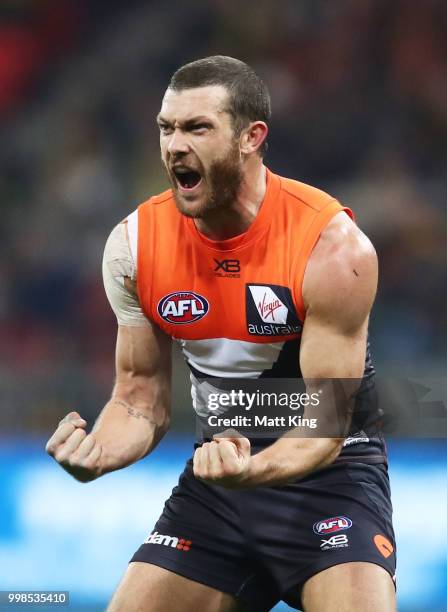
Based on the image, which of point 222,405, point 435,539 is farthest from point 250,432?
point 435,539

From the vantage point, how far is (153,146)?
934 cm

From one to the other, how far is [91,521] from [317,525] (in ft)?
7.64

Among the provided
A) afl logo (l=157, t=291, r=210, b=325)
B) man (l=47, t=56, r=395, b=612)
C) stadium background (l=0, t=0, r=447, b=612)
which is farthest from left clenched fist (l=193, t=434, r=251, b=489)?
stadium background (l=0, t=0, r=447, b=612)

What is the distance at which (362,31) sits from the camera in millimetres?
9438

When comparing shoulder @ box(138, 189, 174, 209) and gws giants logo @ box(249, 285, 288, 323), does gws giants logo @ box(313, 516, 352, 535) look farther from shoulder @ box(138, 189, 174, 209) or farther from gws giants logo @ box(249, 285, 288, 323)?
shoulder @ box(138, 189, 174, 209)

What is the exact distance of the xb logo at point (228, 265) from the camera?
400 cm

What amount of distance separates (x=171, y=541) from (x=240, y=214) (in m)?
1.15

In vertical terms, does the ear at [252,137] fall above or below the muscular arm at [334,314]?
above

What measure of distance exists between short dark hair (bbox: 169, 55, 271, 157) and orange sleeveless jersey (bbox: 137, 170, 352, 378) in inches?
11.8

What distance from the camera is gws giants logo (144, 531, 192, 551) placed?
3.95m

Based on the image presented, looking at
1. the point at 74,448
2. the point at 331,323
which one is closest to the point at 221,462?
the point at 74,448

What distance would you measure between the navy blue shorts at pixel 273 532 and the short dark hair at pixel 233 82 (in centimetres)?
126

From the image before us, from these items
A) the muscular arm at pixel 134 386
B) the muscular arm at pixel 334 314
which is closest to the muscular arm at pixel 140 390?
the muscular arm at pixel 134 386

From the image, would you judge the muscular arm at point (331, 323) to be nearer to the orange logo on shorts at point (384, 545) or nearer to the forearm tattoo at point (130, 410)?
the orange logo on shorts at point (384, 545)
